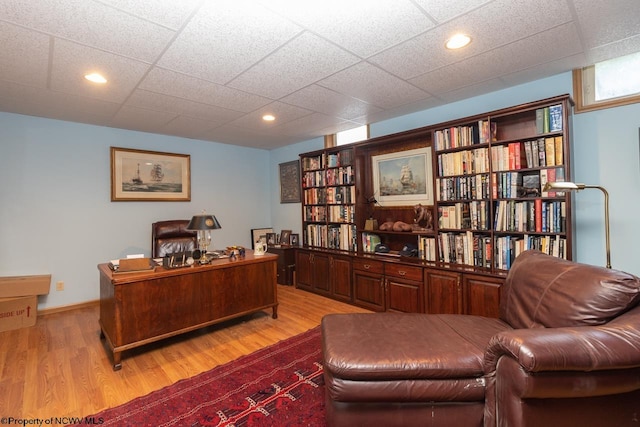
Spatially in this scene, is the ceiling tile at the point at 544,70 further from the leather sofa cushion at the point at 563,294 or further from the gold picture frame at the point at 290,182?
the gold picture frame at the point at 290,182

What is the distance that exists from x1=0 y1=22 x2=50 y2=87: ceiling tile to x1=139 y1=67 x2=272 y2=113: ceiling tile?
62 centimetres

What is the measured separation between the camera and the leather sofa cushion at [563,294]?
1.27 metres

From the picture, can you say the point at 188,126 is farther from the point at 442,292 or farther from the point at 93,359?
the point at 442,292

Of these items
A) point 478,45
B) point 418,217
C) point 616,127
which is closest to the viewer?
point 478,45

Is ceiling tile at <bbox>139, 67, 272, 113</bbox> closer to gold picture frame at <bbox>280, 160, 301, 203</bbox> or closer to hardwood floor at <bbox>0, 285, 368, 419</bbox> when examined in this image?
gold picture frame at <bbox>280, 160, 301, 203</bbox>

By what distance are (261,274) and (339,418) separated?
1810mm

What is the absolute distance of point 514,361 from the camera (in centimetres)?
113

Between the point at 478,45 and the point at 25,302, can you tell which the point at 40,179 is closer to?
the point at 25,302

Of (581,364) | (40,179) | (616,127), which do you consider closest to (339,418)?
(581,364)

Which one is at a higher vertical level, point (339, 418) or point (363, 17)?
point (363, 17)

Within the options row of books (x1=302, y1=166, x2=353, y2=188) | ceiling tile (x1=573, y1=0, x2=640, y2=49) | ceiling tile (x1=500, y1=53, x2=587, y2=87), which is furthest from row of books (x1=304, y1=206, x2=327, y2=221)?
ceiling tile (x1=573, y1=0, x2=640, y2=49)

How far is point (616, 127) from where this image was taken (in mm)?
2232

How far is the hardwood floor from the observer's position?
1824 millimetres

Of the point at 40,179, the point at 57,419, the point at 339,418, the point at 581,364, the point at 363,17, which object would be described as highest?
the point at 363,17
